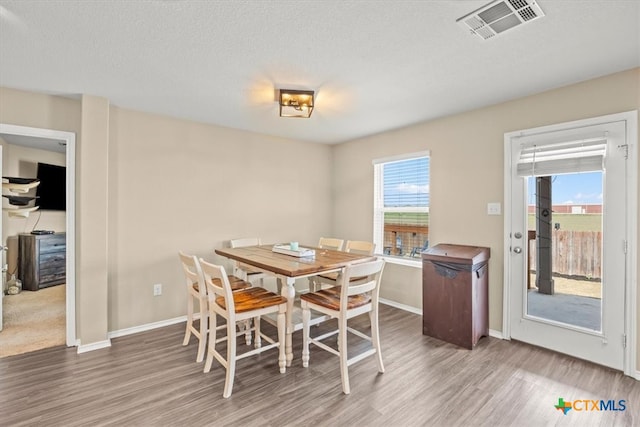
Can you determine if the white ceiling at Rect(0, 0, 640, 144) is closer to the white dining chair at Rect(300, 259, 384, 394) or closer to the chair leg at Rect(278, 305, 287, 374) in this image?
the white dining chair at Rect(300, 259, 384, 394)

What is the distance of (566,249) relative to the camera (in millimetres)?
2734

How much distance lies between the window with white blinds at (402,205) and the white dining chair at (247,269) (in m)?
1.78

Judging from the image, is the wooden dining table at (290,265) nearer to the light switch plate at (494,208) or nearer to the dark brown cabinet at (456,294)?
the dark brown cabinet at (456,294)

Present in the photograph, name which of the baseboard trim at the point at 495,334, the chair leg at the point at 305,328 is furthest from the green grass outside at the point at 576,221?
the chair leg at the point at 305,328

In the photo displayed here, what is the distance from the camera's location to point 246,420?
191 centimetres

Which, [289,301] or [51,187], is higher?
[51,187]

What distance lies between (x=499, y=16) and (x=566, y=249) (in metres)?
2.13

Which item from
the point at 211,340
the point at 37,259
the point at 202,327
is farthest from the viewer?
the point at 37,259

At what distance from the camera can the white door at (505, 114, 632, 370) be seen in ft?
8.00

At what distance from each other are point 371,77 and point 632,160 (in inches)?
84.3

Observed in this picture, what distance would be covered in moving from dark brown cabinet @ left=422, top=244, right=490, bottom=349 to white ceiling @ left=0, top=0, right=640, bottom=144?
5.13 ft

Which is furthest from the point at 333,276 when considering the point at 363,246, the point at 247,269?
the point at 247,269

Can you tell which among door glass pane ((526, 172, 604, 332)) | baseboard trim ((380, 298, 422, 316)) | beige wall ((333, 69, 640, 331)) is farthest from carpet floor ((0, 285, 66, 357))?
door glass pane ((526, 172, 604, 332))

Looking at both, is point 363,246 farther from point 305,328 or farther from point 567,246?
point 567,246
